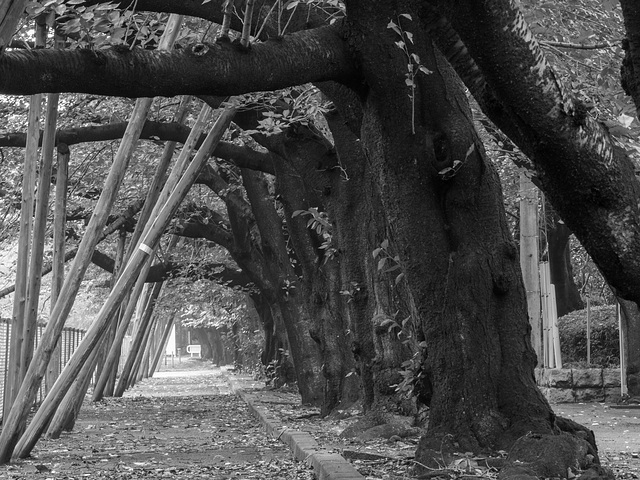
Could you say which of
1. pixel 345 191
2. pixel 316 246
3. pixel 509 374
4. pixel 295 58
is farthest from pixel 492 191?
pixel 316 246

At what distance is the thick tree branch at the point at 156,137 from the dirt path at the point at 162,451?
13.2ft

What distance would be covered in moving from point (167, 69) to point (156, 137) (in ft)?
29.1

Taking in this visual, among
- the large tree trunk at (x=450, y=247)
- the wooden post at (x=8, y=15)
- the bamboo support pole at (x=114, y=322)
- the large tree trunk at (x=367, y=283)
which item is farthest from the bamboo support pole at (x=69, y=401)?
the wooden post at (x=8, y=15)

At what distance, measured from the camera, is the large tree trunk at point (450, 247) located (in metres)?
7.23

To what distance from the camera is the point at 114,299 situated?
35.2 feet

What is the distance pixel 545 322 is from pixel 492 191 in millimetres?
9607

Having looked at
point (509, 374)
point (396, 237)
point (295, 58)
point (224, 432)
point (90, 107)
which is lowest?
point (224, 432)

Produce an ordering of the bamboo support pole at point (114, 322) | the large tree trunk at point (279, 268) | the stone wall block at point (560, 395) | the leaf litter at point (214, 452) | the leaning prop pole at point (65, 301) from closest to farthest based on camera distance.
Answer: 1. the leaf litter at point (214, 452)
2. the leaning prop pole at point (65, 301)
3. the stone wall block at point (560, 395)
4. the large tree trunk at point (279, 268)
5. the bamboo support pole at point (114, 322)

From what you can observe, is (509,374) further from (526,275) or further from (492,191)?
(526,275)

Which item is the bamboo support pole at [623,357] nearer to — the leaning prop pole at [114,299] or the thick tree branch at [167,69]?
the leaning prop pole at [114,299]

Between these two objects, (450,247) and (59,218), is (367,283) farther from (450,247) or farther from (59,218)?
(450,247)

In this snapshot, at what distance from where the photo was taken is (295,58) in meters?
6.59

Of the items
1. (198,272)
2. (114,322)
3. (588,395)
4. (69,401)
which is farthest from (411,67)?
(198,272)

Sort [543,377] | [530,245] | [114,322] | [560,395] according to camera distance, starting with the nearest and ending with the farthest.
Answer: [530,245] → [560,395] → [543,377] → [114,322]
